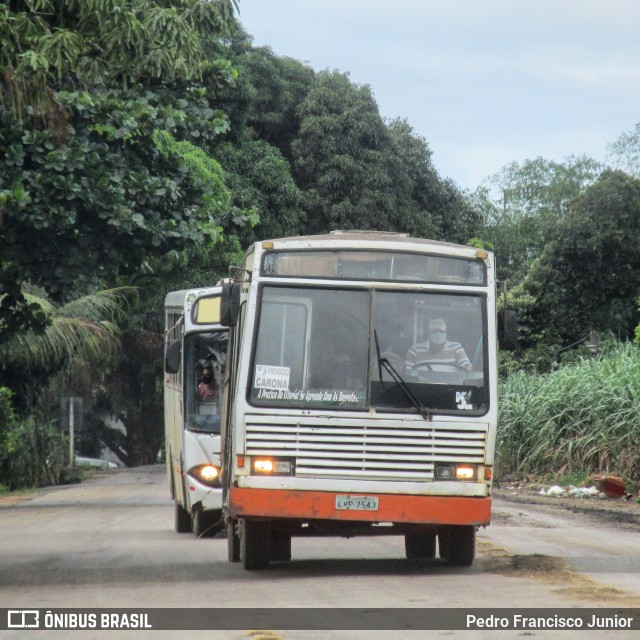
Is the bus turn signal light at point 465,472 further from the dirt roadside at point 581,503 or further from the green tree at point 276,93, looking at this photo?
the green tree at point 276,93

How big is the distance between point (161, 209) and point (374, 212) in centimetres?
3019

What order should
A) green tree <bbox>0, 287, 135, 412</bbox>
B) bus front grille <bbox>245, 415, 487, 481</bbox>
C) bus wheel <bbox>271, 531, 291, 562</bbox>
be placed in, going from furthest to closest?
green tree <bbox>0, 287, 135, 412</bbox> < bus wheel <bbox>271, 531, 291, 562</bbox> < bus front grille <bbox>245, 415, 487, 481</bbox>

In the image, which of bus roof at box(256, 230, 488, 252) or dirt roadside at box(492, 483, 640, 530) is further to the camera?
dirt roadside at box(492, 483, 640, 530)

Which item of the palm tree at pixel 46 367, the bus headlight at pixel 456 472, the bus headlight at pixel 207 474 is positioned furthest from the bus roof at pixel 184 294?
the bus headlight at pixel 456 472

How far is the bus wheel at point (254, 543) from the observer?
40.0ft

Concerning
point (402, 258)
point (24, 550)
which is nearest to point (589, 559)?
point (402, 258)

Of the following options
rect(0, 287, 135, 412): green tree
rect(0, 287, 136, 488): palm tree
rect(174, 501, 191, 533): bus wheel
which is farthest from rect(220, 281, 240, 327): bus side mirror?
rect(0, 287, 135, 412): green tree

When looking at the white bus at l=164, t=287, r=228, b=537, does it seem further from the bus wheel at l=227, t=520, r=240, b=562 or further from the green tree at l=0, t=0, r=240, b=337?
the bus wheel at l=227, t=520, r=240, b=562

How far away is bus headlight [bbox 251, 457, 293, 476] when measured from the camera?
37.7ft

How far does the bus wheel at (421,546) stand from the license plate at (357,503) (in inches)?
82.0

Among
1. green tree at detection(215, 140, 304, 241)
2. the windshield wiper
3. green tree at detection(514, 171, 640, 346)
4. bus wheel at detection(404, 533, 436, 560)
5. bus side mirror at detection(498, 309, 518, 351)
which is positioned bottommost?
bus wheel at detection(404, 533, 436, 560)

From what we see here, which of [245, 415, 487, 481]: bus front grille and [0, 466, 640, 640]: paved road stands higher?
[245, 415, 487, 481]: bus front grille

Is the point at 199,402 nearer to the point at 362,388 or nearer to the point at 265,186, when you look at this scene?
the point at 362,388

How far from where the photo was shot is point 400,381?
457 inches
